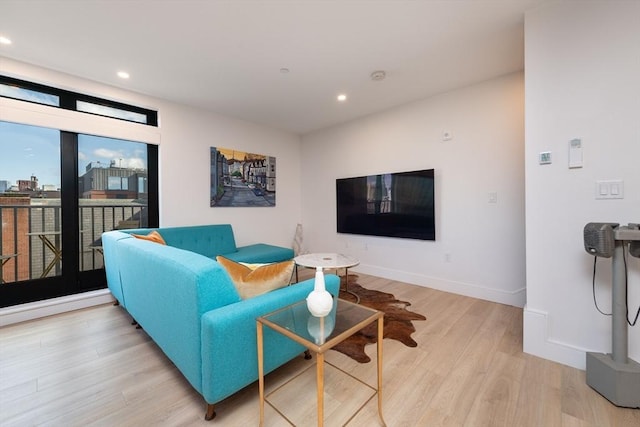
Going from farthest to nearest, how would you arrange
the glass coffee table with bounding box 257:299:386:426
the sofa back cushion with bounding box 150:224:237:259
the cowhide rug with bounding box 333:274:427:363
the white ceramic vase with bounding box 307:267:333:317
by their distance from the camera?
the sofa back cushion with bounding box 150:224:237:259
the cowhide rug with bounding box 333:274:427:363
the white ceramic vase with bounding box 307:267:333:317
the glass coffee table with bounding box 257:299:386:426

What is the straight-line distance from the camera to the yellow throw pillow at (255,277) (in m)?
1.40

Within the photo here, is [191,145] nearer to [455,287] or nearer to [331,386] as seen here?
[331,386]

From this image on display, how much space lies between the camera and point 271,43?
2.17 m

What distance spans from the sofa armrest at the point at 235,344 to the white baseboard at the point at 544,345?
173cm

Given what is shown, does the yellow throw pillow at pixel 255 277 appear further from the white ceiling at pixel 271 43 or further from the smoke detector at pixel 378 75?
the smoke detector at pixel 378 75

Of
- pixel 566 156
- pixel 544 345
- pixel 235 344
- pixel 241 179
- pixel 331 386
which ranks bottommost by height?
pixel 331 386

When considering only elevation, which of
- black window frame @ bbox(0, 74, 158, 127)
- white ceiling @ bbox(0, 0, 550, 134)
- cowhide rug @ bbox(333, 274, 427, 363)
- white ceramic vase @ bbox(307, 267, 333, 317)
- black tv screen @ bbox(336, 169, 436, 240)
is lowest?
cowhide rug @ bbox(333, 274, 427, 363)

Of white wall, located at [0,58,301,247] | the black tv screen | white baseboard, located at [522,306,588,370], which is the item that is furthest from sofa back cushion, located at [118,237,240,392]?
the black tv screen

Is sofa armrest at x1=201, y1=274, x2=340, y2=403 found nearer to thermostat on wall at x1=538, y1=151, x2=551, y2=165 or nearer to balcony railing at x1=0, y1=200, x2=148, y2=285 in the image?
Result: thermostat on wall at x1=538, y1=151, x2=551, y2=165

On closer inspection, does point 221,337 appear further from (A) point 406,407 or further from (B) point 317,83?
(B) point 317,83

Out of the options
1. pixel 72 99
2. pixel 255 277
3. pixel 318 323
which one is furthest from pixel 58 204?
pixel 318 323

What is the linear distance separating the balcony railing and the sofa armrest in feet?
9.10

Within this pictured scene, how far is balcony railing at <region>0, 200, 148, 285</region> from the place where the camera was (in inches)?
99.2

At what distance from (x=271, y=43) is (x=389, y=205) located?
2479mm
